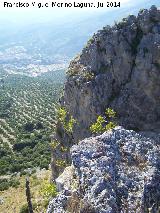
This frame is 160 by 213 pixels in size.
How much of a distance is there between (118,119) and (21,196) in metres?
30.6

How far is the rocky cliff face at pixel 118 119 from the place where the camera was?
3014cm

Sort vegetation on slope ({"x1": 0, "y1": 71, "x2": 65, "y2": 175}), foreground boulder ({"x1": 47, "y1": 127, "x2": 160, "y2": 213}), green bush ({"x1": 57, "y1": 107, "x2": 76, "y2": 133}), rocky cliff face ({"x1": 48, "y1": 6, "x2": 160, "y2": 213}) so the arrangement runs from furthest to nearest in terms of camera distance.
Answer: vegetation on slope ({"x1": 0, "y1": 71, "x2": 65, "y2": 175}), green bush ({"x1": 57, "y1": 107, "x2": 76, "y2": 133}), rocky cliff face ({"x1": 48, "y1": 6, "x2": 160, "y2": 213}), foreground boulder ({"x1": 47, "y1": 127, "x2": 160, "y2": 213})

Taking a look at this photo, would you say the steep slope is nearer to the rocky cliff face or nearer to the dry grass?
the rocky cliff face

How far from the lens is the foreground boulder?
1147 inches

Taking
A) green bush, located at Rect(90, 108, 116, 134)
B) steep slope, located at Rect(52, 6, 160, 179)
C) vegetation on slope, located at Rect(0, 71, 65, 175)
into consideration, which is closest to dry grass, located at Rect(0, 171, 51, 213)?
vegetation on slope, located at Rect(0, 71, 65, 175)

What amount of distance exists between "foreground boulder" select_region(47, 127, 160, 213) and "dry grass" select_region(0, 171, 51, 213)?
25030 mm

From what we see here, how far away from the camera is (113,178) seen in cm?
3100

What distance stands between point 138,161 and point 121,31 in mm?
22990

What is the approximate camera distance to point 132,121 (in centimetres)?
4781

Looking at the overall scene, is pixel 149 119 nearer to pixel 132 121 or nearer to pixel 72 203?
pixel 132 121

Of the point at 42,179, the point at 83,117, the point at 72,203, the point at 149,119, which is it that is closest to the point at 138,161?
the point at 72,203

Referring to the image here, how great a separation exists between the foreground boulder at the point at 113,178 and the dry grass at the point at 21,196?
25.0 meters

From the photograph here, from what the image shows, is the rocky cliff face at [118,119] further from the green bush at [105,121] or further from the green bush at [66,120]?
the green bush at [105,121]

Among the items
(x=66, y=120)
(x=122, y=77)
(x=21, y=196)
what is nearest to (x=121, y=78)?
(x=122, y=77)
